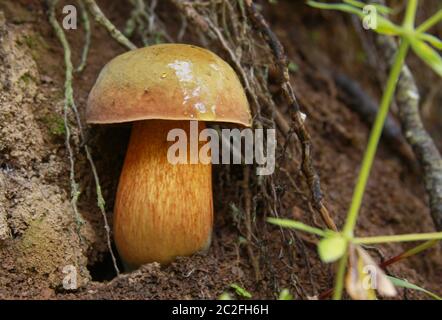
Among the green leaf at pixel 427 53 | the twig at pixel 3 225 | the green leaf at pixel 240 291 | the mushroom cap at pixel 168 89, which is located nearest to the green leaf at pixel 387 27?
the green leaf at pixel 427 53

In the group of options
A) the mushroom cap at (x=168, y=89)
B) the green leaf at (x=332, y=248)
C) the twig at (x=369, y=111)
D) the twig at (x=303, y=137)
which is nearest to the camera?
the green leaf at (x=332, y=248)

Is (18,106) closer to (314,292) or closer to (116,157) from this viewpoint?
(116,157)

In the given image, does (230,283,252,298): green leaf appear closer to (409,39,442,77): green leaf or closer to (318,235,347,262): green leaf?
(318,235,347,262): green leaf

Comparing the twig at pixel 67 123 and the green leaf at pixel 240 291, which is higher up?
the twig at pixel 67 123

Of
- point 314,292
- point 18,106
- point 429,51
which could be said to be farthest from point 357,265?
point 18,106

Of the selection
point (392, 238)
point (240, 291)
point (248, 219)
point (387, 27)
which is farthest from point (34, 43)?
point (392, 238)

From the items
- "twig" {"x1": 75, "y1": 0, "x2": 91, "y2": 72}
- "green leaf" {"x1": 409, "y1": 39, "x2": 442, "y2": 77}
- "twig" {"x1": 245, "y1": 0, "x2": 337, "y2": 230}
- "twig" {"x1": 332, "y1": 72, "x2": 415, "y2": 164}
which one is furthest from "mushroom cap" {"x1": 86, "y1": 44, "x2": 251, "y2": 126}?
"twig" {"x1": 332, "y1": 72, "x2": 415, "y2": 164}

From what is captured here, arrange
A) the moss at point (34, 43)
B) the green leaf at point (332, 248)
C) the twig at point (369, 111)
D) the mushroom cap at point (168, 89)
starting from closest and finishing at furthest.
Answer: the green leaf at point (332, 248)
the mushroom cap at point (168, 89)
the moss at point (34, 43)
the twig at point (369, 111)

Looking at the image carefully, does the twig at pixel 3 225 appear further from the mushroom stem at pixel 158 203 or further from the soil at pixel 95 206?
the mushroom stem at pixel 158 203
